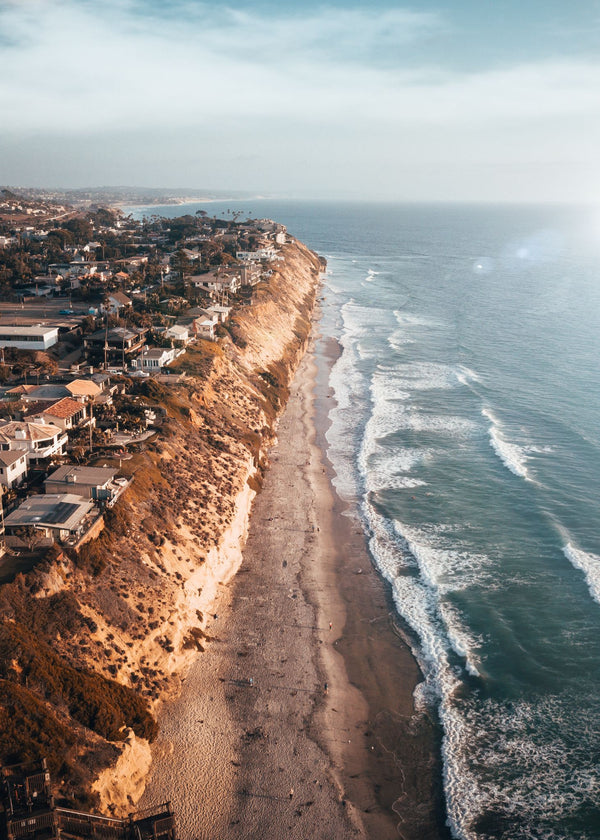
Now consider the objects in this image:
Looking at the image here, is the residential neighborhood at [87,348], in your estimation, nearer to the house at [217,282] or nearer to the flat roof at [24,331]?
the flat roof at [24,331]

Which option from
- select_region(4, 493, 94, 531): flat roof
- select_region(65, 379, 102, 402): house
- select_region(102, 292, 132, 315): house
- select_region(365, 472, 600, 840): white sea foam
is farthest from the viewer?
select_region(102, 292, 132, 315): house

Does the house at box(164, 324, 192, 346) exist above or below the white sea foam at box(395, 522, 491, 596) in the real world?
above

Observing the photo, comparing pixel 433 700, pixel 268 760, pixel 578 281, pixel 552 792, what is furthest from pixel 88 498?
pixel 578 281

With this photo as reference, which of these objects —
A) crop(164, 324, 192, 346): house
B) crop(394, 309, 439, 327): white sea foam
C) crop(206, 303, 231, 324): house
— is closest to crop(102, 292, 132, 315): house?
crop(164, 324, 192, 346): house

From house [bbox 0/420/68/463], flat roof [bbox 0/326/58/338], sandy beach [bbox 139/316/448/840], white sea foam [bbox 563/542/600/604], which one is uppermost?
flat roof [bbox 0/326/58/338]

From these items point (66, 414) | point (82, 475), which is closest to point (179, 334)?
point (66, 414)

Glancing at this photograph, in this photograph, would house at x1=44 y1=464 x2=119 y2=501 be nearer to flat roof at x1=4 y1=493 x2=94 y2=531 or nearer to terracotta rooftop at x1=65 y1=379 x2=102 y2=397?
flat roof at x1=4 y1=493 x2=94 y2=531

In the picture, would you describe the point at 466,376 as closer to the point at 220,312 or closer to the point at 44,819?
the point at 220,312

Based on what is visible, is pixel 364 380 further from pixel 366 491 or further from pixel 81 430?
pixel 81 430
